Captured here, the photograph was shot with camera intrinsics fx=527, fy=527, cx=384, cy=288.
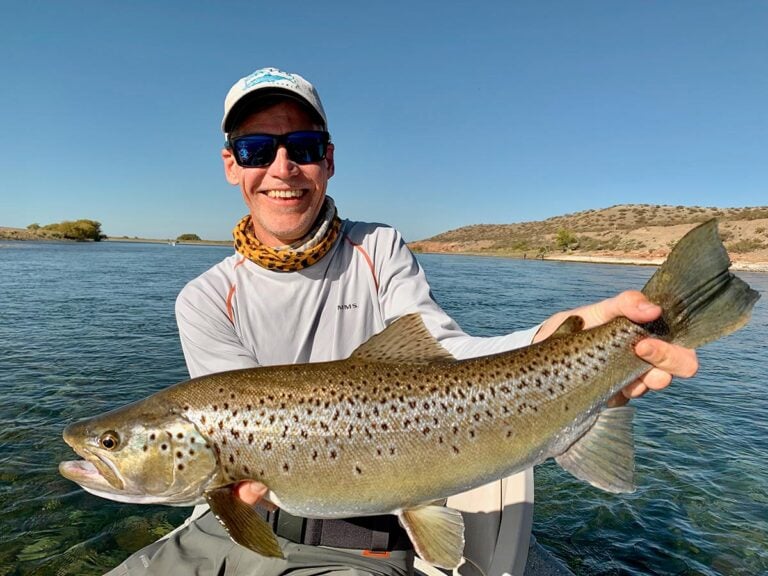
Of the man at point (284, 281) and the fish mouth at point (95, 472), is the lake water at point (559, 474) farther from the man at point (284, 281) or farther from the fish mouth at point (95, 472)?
the fish mouth at point (95, 472)

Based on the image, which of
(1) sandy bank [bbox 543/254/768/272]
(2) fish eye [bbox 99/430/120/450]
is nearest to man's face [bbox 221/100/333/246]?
(2) fish eye [bbox 99/430/120/450]

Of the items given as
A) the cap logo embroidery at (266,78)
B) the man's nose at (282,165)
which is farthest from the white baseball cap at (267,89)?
the man's nose at (282,165)

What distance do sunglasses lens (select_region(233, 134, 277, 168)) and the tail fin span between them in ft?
7.89

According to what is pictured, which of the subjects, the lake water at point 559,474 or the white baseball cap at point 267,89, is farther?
the lake water at point 559,474

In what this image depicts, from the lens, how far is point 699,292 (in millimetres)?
2627

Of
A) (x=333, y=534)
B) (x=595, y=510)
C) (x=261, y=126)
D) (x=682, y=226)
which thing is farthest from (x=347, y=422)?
(x=682, y=226)

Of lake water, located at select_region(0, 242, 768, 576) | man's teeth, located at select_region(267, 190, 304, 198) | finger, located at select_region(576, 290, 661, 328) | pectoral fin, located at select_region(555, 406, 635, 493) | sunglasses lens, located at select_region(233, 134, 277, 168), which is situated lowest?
lake water, located at select_region(0, 242, 768, 576)

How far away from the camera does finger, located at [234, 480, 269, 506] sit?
8.13 feet

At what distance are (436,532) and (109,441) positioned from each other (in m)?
1.66

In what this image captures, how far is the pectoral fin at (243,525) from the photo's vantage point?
2.38 m

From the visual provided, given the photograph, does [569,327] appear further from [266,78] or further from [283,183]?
[266,78]

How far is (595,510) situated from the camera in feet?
19.7

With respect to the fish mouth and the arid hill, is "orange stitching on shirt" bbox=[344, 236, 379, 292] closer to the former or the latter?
the fish mouth

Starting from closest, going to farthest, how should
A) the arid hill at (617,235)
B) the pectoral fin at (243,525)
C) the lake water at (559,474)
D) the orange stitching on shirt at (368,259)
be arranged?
the pectoral fin at (243,525), the orange stitching on shirt at (368,259), the lake water at (559,474), the arid hill at (617,235)
